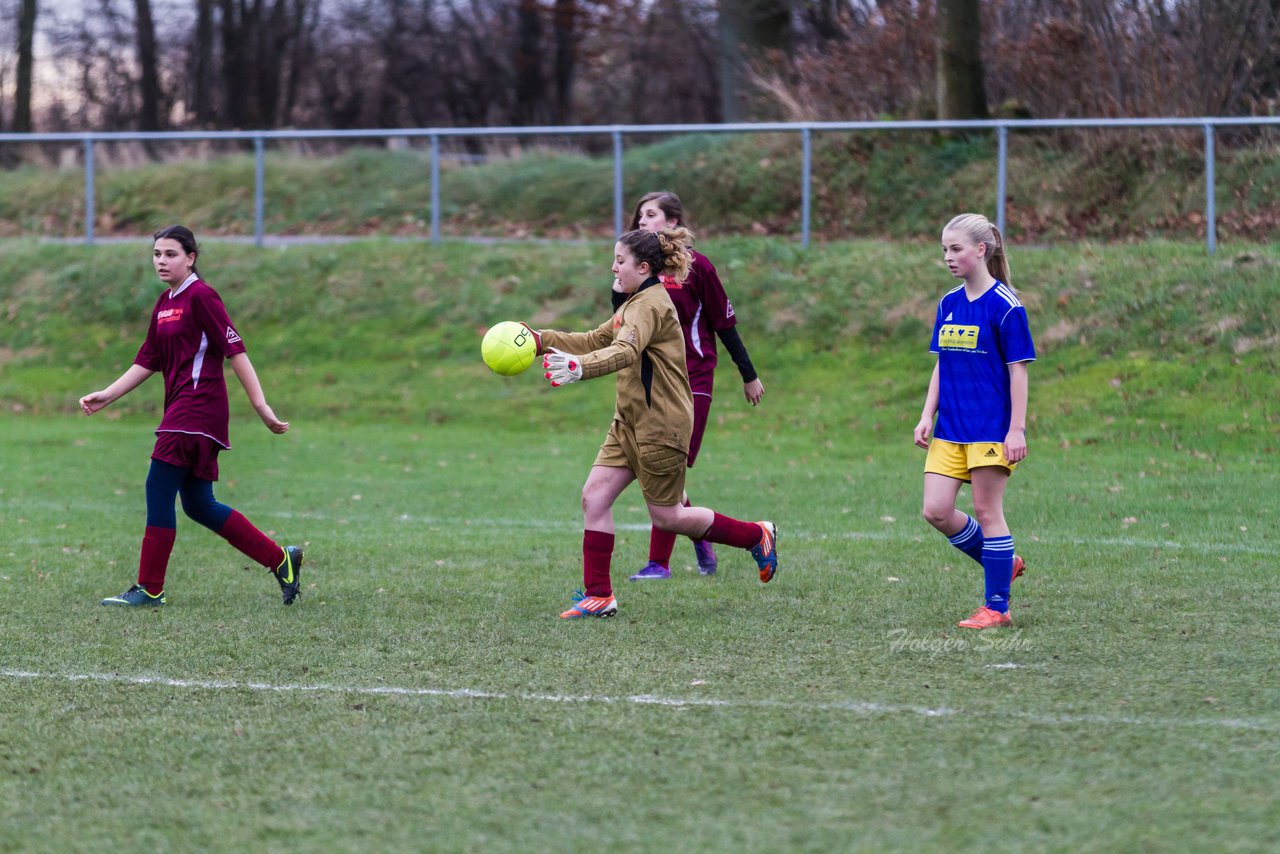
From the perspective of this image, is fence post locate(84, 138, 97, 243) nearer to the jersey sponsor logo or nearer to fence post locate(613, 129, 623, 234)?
fence post locate(613, 129, 623, 234)

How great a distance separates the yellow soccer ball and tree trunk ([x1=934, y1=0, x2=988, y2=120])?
13.3 m

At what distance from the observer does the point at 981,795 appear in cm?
395

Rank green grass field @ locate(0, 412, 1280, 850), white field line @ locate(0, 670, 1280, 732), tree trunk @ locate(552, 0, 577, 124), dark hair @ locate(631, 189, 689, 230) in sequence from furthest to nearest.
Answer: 1. tree trunk @ locate(552, 0, 577, 124)
2. dark hair @ locate(631, 189, 689, 230)
3. white field line @ locate(0, 670, 1280, 732)
4. green grass field @ locate(0, 412, 1280, 850)

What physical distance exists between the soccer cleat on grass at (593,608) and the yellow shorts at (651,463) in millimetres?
480

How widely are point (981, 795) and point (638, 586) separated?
140 inches

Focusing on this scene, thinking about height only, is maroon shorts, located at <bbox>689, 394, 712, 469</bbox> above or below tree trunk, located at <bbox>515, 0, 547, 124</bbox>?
below

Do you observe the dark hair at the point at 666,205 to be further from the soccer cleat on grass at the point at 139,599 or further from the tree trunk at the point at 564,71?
the tree trunk at the point at 564,71

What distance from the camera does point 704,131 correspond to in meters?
18.7

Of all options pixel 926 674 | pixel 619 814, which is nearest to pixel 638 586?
pixel 926 674

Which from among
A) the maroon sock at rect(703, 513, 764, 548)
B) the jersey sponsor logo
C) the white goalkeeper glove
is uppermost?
the jersey sponsor logo

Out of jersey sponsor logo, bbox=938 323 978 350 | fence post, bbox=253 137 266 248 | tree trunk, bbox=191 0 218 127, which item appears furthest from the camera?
tree trunk, bbox=191 0 218 127

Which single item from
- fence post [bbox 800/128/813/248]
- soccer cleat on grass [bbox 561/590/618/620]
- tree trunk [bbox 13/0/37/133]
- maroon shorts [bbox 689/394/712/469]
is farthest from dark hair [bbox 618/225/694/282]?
tree trunk [bbox 13/0/37/133]

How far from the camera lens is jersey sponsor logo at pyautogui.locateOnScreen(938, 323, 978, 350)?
617 cm

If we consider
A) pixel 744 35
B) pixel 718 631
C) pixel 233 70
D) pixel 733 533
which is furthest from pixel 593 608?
pixel 233 70
